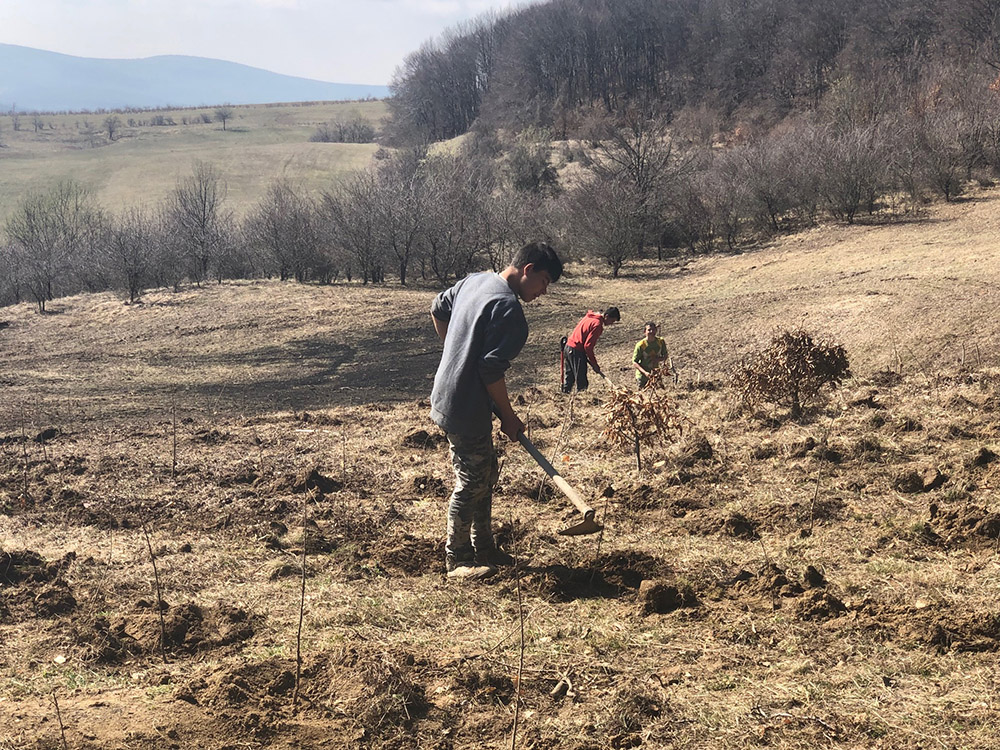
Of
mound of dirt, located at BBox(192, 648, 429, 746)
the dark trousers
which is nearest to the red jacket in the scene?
the dark trousers

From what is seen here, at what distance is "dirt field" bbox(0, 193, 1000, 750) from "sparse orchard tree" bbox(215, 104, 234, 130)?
9195 cm

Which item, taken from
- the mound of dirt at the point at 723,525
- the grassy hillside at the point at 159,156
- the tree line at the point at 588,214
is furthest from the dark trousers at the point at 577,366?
the grassy hillside at the point at 159,156

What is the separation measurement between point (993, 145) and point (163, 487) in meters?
26.1

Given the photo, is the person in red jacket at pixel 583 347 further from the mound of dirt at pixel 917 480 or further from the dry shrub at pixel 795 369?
the mound of dirt at pixel 917 480

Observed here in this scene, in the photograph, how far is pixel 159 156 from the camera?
228 feet

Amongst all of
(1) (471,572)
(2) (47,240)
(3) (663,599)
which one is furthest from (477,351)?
(2) (47,240)

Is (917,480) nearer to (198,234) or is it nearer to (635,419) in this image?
A: (635,419)

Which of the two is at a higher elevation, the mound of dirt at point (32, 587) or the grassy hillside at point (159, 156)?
the grassy hillside at point (159, 156)

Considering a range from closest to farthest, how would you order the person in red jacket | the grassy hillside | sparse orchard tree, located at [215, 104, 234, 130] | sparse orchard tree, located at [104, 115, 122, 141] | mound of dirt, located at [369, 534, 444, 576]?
mound of dirt, located at [369, 534, 444, 576] < the person in red jacket < the grassy hillside < sparse orchard tree, located at [104, 115, 122, 141] < sparse orchard tree, located at [215, 104, 234, 130]

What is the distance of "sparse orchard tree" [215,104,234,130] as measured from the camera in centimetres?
9472

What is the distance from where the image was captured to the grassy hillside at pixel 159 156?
5978cm

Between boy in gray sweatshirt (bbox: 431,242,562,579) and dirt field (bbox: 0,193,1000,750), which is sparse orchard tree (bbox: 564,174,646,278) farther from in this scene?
boy in gray sweatshirt (bbox: 431,242,562,579)

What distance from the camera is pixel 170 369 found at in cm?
1512

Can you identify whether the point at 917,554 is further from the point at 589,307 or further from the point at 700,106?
the point at 700,106
